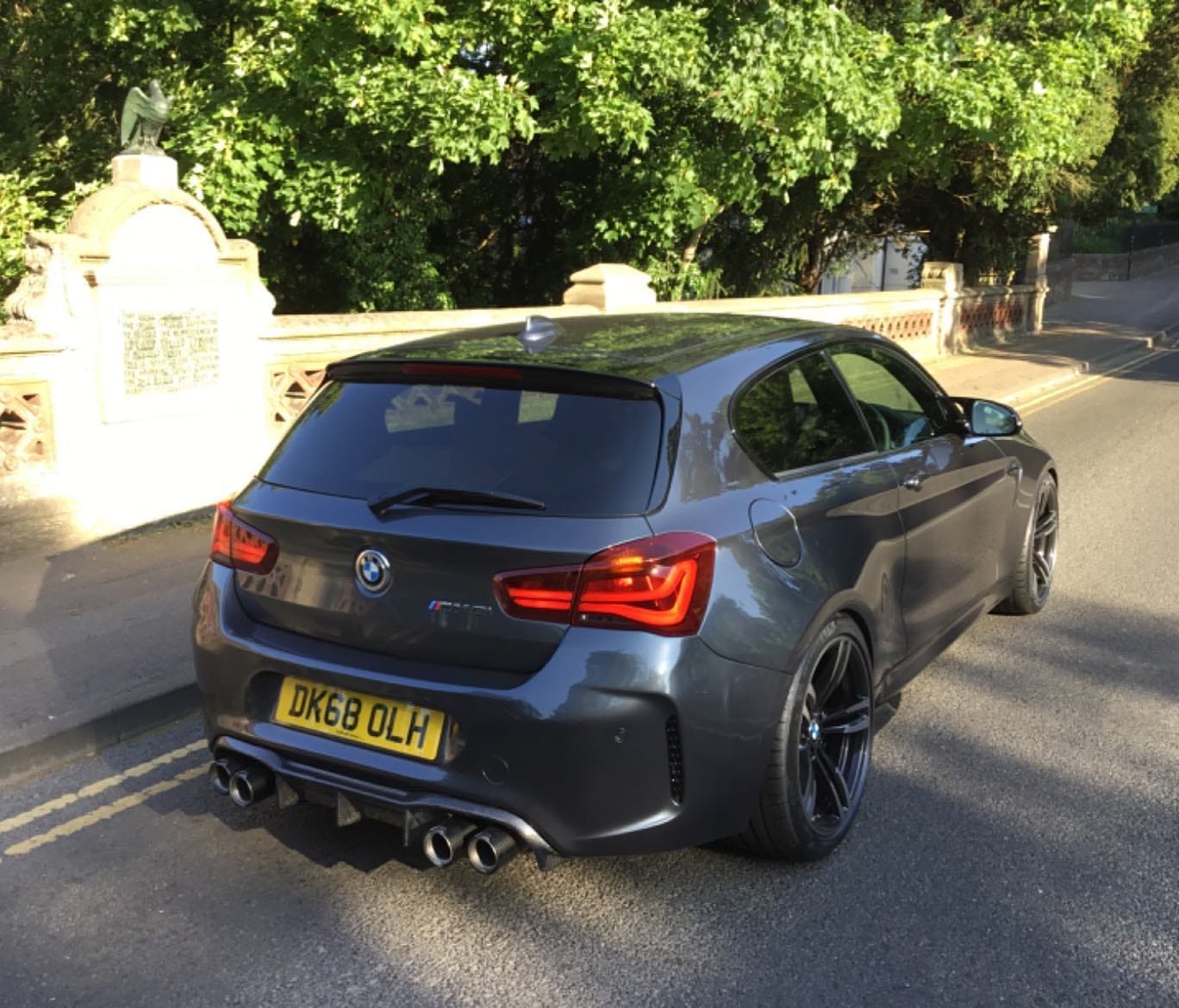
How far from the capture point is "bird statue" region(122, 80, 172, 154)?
28.1 feet

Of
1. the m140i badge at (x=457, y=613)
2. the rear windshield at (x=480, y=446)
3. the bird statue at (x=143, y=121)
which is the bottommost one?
the m140i badge at (x=457, y=613)

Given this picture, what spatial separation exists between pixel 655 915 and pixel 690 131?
37.5ft

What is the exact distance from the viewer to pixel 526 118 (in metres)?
11.0

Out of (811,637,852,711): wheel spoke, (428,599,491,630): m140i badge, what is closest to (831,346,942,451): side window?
(811,637,852,711): wheel spoke

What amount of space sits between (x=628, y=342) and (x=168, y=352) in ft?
18.1

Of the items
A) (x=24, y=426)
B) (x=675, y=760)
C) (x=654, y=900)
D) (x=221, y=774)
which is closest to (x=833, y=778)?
(x=654, y=900)

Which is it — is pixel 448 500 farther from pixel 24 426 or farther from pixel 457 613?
pixel 24 426

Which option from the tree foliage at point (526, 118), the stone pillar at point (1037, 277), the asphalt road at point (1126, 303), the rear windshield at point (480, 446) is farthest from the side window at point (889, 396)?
the asphalt road at point (1126, 303)

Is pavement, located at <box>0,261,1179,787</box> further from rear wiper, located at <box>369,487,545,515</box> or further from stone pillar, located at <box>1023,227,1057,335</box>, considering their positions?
stone pillar, located at <box>1023,227,1057,335</box>

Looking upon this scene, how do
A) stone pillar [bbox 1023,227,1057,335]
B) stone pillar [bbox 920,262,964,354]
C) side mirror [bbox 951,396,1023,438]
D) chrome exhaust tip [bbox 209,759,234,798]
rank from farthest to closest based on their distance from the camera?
stone pillar [bbox 1023,227,1057,335], stone pillar [bbox 920,262,964,354], side mirror [bbox 951,396,1023,438], chrome exhaust tip [bbox 209,759,234,798]

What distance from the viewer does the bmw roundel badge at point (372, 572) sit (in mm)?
3400

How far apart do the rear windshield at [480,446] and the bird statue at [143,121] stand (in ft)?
18.1

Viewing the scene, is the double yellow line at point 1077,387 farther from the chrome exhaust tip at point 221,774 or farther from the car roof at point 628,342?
the chrome exhaust tip at point 221,774

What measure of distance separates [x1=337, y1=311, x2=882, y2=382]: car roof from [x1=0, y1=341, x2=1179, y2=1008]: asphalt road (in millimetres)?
1574
